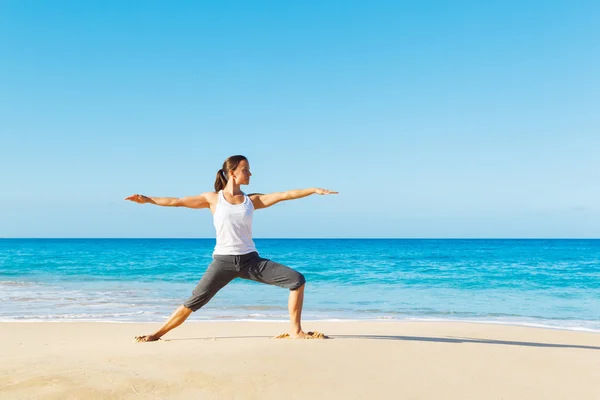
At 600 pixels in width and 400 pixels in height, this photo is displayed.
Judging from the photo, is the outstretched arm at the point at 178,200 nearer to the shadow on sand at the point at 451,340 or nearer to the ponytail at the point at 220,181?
the ponytail at the point at 220,181

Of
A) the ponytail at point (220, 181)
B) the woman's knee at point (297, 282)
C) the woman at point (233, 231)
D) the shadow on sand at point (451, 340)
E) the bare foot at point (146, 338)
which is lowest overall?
the shadow on sand at point (451, 340)

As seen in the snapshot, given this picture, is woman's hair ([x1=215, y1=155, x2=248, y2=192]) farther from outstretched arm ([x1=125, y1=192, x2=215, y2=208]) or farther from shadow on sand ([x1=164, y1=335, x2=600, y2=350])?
shadow on sand ([x1=164, y1=335, x2=600, y2=350])

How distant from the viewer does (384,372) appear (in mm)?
4973

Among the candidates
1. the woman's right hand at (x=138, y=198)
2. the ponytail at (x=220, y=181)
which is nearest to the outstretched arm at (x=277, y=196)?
the ponytail at (x=220, y=181)

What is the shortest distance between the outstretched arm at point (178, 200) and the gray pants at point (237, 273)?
60 centimetres

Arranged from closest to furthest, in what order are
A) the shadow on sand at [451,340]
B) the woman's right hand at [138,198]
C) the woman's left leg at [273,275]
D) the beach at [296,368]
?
the beach at [296,368] < the woman's right hand at [138,198] < the woman's left leg at [273,275] < the shadow on sand at [451,340]

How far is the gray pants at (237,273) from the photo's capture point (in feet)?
19.4

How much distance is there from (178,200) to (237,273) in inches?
38.5

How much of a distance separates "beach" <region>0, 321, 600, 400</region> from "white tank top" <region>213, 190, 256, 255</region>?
100cm

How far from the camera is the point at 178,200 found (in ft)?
19.6

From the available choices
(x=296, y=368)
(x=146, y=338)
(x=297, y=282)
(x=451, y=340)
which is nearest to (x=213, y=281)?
(x=297, y=282)

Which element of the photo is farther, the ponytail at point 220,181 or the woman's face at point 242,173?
the ponytail at point 220,181

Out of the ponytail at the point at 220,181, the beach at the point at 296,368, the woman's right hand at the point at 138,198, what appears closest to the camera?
the beach at the point at 296,368

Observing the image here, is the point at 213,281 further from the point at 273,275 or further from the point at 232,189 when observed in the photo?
the point at 232,189
